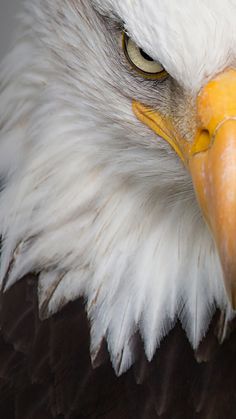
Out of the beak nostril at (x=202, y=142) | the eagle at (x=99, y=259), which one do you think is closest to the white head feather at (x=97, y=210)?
the eagle at (x=99, y=259)

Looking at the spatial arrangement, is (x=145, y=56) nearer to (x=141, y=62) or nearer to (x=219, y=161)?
(x=141, y=62)

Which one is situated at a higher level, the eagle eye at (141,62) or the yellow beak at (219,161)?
the eagle eye at (141,62)

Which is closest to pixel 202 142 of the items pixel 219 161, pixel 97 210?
pixel 219 161

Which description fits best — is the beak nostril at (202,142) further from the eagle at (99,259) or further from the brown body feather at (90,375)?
the brown body feather at (90,375)

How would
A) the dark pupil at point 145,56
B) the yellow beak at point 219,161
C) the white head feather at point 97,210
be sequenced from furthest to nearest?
the white head feather at point 97,210 → the dark pupil at point 145,56 → the yellow beak at point 219,161

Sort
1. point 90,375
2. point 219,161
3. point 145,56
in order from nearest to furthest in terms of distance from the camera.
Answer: point 219,161 → point 145,56 → point 90,375

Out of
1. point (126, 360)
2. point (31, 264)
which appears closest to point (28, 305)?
point (31, 264)

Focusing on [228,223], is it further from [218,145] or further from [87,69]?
[87,69]
